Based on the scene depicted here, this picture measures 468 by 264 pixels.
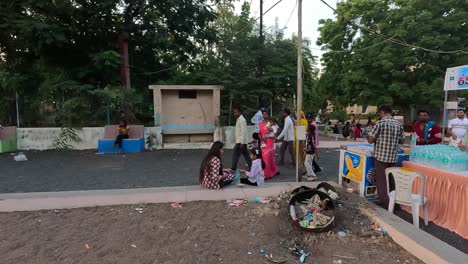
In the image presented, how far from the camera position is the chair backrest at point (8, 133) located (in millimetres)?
11617

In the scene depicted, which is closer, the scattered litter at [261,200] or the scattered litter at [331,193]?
the scattered litter at [331,193]

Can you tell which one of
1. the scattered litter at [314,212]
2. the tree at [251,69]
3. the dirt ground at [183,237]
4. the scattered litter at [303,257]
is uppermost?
the tree at [251,69]

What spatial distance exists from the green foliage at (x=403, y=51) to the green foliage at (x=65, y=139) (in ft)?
47.9

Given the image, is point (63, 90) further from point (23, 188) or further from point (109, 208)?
point (109, 208)

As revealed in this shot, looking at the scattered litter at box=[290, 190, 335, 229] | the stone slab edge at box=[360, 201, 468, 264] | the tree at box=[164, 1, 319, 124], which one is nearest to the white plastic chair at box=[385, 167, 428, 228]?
the stone slab edge at box=[360, 201, 468, 264]

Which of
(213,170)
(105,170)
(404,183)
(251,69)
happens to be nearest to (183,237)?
(213,170)

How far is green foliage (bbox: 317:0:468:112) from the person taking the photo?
58.7 ft

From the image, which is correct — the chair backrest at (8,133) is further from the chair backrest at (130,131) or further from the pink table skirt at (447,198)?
the pink table skirt at (447,198)

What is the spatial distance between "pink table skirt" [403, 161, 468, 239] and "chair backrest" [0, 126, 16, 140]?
13753mm

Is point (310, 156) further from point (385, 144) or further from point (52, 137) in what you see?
point (52, 137)

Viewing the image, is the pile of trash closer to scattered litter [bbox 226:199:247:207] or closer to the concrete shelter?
scattered litter [bbox 226:199:247:207]

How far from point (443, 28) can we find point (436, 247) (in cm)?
1929


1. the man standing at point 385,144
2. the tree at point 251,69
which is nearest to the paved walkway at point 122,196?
the man standing at point 385,144

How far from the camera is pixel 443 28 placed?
1780cm
